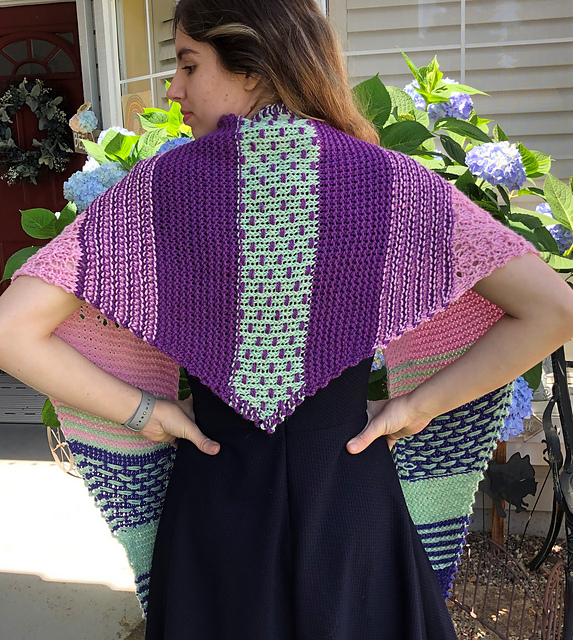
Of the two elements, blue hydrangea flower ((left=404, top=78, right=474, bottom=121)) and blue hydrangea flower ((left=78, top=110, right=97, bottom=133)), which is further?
blue hydrangea flower ((left=78, top=110, right=97, bottom=133))

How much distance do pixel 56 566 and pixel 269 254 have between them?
244cm

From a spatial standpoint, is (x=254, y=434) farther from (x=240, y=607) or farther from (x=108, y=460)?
(x=108, y=460)

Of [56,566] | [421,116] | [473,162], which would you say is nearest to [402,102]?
[421,116]

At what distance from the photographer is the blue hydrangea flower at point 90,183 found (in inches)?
65.5

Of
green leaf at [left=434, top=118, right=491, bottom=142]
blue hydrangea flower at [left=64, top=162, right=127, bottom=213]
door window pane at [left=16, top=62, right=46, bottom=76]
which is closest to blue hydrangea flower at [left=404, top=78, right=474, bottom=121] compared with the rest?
green leaf at [left=434, top=118, right=491, bottom=142]

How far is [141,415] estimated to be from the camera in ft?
3.99

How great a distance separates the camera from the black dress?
Result: 109cm

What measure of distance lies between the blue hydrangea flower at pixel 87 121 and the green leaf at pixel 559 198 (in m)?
3.38

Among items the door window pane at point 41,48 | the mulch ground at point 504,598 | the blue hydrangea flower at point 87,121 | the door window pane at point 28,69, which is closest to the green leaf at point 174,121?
the mulch ground at point 504,598

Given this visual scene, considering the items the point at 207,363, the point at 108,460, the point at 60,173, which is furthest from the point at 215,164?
the point at 60,173

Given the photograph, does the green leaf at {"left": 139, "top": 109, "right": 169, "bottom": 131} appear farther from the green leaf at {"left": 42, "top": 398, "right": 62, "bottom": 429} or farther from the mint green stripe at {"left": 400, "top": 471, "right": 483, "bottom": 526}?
the mint green stripe at {"left": 400, "top": 471, "right": 483, "bottom": 526}

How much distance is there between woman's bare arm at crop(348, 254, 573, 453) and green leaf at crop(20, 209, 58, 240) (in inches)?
38.9

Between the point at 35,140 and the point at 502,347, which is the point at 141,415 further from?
the point at 35,140

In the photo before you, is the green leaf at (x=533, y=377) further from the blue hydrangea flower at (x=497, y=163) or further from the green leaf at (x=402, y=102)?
the green leaf at (x=402, y=102)
